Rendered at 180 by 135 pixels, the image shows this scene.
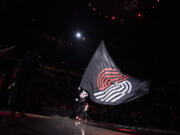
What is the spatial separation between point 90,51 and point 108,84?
5.61m

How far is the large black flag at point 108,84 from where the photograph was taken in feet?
11.8

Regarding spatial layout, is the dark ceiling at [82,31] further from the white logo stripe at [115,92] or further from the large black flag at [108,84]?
the white logo stripe at [115,92]

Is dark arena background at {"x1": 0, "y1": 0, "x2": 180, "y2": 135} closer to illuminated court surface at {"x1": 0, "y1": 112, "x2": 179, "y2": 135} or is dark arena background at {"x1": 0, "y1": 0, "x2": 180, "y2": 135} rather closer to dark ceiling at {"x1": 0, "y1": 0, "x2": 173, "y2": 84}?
dark ceiling at {"x1": 0, "y1": 0, "x2": 173, "y2": 84}

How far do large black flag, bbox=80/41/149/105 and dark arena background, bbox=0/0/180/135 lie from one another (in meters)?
2.24

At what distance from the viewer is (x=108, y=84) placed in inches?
157

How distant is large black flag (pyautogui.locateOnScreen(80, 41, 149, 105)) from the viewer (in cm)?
360

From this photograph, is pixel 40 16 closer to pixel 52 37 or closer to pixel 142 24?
pixel 52 37

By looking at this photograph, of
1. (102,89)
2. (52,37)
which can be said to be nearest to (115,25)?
(52,37)

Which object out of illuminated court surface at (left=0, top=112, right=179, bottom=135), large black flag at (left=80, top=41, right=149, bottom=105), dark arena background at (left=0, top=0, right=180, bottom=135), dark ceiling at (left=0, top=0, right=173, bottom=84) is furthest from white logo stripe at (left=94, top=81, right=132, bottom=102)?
dark ceiling at (left=0, top=0, right=173, bottom=84)

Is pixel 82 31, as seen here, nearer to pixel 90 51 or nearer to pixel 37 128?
pixel 90 51

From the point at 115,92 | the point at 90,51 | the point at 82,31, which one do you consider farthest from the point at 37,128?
the point at 90,51

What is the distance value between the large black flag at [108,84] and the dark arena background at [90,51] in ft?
7.34

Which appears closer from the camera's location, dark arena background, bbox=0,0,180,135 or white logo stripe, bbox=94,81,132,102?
white logo stripe, bbox=94,81,132,102

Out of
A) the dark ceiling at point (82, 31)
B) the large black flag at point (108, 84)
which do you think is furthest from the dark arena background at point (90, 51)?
the large black flag at point (108, 84)
